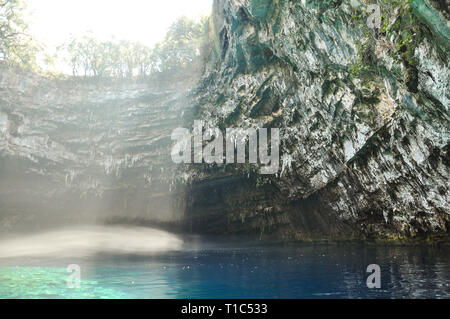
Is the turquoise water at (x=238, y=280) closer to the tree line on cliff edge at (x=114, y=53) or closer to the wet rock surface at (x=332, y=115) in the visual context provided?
the wet rock surface at (x=332, y=115)

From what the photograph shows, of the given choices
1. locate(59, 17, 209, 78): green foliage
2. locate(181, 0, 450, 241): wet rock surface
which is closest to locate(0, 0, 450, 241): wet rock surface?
locate(181, 0, 450, 241): wet rock surface

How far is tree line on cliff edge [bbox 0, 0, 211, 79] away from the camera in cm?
2888

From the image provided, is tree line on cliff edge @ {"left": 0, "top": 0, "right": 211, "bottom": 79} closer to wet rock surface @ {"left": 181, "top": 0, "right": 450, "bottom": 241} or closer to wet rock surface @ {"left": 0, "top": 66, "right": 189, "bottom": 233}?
wet rock surface @ {"left": 0, "top": 66, "right": 189, "bottom": 233}

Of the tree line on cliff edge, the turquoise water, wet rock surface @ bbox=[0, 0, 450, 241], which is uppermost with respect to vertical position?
the tree line on cliff edge

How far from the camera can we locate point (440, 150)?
14.6 meters

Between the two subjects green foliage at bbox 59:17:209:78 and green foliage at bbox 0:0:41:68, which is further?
green foliage at bbox 59:17:209:78

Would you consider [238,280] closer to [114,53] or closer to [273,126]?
[273,126]

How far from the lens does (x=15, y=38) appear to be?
28938 millimetres

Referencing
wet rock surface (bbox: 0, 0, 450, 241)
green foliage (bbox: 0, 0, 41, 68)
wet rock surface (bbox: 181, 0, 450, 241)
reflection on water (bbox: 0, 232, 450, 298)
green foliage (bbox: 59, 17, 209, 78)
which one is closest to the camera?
reflection on water (bbox: 0, 232, 450, 298)

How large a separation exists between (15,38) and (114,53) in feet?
29.3

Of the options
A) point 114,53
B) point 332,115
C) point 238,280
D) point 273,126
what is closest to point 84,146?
point 114,53

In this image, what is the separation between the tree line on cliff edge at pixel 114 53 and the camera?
28.9 m
